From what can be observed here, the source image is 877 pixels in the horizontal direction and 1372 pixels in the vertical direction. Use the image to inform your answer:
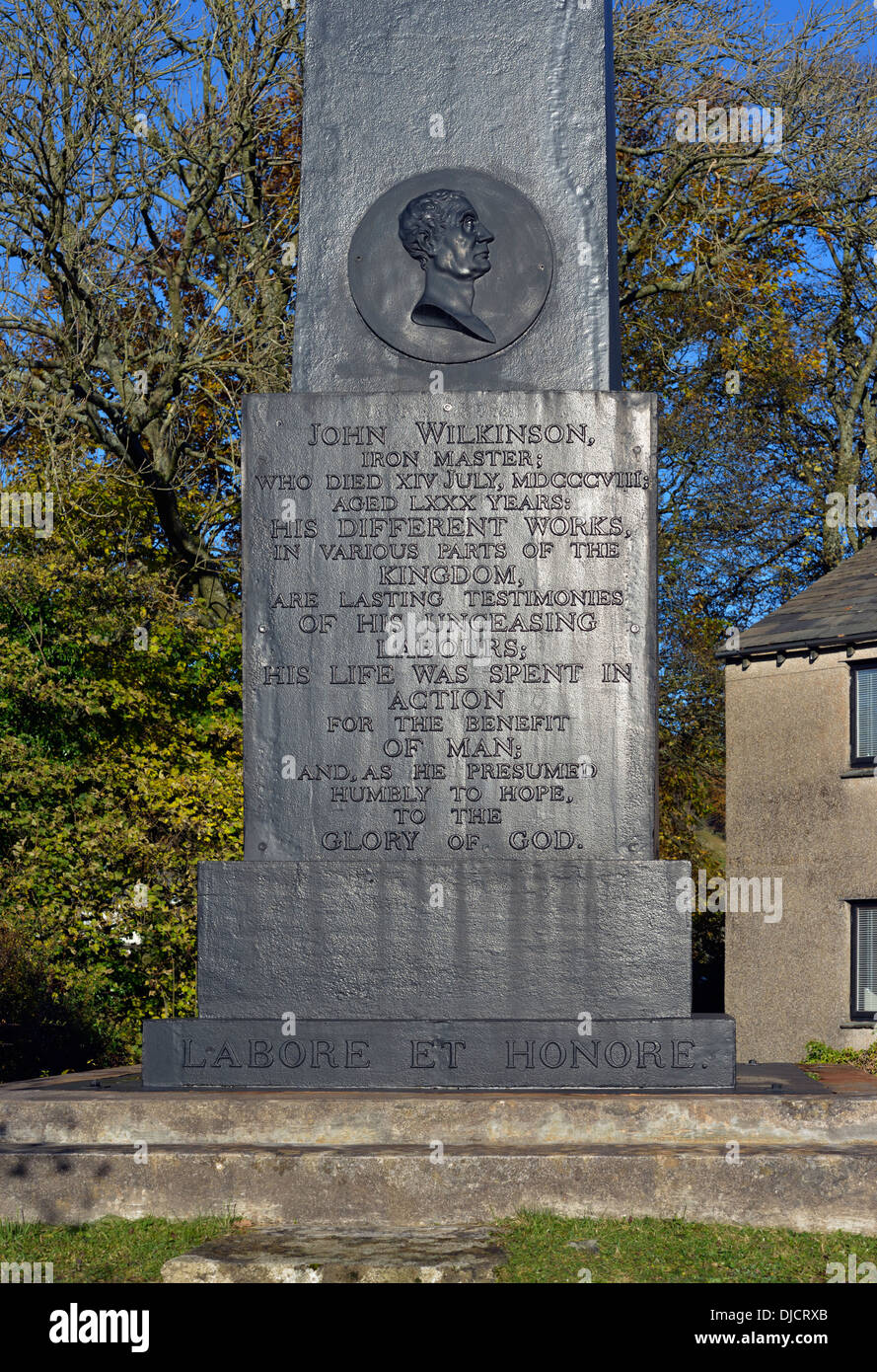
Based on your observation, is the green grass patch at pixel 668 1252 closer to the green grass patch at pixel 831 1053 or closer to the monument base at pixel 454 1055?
the monument base at pixel 454 1055

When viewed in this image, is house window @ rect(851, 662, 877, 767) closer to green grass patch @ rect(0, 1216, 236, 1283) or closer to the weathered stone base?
the weathered stone base

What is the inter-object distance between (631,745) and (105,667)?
1352 cm

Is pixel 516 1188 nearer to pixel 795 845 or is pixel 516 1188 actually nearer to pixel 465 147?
pixel 465 147

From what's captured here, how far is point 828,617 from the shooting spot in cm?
2117

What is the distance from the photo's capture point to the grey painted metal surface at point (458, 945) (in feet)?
25.0

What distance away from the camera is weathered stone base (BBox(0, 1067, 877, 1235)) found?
6.51 metres

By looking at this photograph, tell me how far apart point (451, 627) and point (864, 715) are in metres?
13.9

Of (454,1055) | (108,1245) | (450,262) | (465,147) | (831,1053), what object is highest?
(465,147)

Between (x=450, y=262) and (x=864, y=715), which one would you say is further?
(x=864, y=715)

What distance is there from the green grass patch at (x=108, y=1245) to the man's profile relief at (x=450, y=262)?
4.61 metres

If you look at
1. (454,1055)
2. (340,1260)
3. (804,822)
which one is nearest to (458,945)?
(454,1055)

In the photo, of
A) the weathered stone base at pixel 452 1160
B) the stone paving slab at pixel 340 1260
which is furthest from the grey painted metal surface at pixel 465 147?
the stone paving slab at pixel 340 1260

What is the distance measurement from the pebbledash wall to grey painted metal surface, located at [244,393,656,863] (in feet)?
42.5

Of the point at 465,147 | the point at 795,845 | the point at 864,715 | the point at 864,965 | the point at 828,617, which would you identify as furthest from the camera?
the point at 795,845
